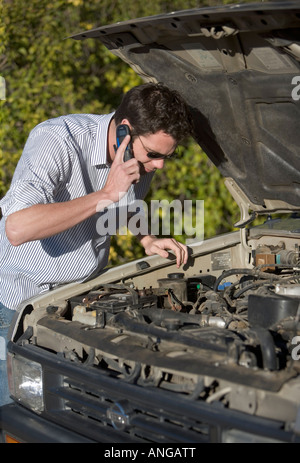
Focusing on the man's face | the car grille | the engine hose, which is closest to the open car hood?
the man's face

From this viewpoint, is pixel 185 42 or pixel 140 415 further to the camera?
pixel 185 42

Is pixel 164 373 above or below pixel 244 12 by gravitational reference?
below

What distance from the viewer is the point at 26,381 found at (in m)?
2.79

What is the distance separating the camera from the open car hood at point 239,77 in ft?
8.21

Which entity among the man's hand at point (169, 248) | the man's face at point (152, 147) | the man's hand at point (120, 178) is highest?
the man's face at point (152, 147)

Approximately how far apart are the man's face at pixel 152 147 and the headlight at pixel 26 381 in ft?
3.61

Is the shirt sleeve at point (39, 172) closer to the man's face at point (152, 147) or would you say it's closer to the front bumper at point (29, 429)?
the man's face at point (152, 147)

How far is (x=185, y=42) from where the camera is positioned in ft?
9.46

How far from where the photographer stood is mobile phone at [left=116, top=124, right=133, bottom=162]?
2969mm

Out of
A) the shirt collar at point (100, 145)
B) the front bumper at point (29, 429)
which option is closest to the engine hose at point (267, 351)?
the front bumper at point (29, 429)

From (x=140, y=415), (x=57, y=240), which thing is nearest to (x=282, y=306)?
(x=140, y=415)

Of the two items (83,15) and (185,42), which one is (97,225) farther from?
(83,15)

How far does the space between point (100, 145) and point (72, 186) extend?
0.84 ft
